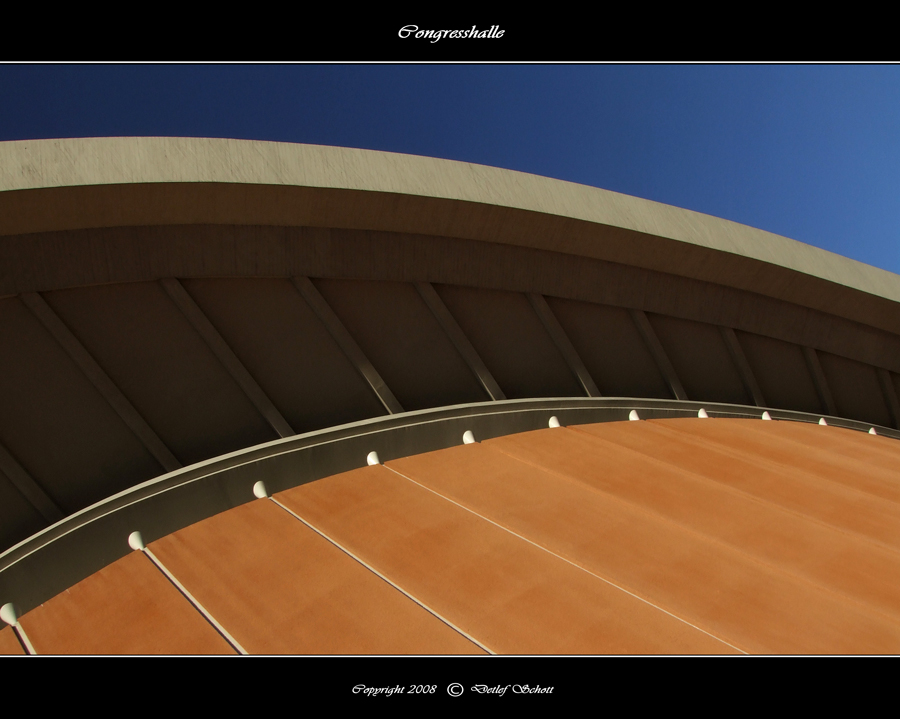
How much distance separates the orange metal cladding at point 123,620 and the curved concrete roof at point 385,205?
7.15 ft

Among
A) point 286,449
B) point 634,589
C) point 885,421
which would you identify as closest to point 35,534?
point 286,449

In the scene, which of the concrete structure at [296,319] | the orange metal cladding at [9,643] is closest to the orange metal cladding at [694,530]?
the concrete structure at [296,319]

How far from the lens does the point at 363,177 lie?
4723mm

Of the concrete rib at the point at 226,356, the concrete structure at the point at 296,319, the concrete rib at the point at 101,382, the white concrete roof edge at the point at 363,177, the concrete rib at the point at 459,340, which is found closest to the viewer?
the white concrete roof edge at the point at 363,177

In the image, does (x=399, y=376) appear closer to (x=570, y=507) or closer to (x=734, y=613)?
(x=570, y=507)

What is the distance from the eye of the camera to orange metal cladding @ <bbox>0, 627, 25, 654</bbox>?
2.67 meters

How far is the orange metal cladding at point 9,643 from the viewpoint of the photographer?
105 inches

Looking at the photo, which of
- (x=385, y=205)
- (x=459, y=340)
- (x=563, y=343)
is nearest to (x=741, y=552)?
(x=459, y=340)

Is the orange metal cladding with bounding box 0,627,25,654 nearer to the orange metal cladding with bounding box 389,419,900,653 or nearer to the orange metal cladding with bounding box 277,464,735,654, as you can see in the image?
the orange metal cladding with bounding box 277,464,735,654

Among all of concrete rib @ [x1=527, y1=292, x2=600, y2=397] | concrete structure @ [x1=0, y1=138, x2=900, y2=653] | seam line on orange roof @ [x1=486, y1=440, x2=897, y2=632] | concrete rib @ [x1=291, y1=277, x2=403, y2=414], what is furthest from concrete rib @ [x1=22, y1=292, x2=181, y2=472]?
concrete rib @ [x1=527, y1=292, x2=600, y2=397]

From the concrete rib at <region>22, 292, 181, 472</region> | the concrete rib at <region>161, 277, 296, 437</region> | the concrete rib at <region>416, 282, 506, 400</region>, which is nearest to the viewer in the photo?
the concrete rib at <region>22, 292, 181, 472</region>

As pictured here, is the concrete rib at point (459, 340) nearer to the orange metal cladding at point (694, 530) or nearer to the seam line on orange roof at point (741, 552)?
the orange metal cladding at point (694, 530)

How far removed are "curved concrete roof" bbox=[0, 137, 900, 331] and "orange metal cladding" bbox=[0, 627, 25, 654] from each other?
2247mm
